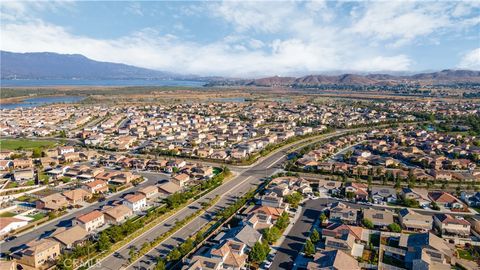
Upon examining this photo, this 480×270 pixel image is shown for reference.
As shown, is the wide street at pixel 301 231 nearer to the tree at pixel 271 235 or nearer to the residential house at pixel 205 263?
the tree at pixel 271 235

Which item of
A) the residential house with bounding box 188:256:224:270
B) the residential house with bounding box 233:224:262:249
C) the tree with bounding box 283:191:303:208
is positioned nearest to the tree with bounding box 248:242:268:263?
the residential house with bounding box 233:224:262:249

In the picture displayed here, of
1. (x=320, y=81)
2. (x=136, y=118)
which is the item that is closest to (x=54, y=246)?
(x=136, y=118)

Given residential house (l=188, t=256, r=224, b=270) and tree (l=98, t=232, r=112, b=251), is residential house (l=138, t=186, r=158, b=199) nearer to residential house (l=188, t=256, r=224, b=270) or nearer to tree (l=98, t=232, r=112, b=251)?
tree (l=98, t=232, r=112, b=251)

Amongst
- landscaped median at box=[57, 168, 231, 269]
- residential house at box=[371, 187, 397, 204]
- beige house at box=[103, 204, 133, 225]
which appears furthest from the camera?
residential house at box=[371, 187, 397, 204]

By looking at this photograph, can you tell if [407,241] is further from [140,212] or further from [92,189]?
[92,189]

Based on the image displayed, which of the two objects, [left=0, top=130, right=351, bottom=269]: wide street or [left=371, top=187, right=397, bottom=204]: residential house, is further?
[left=371, top=187, right=397, bottom=204]: residential house

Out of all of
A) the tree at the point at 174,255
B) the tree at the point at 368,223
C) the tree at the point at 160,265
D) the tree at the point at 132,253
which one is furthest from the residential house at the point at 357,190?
the tree at the point at 132,253
